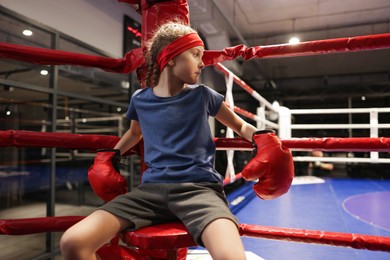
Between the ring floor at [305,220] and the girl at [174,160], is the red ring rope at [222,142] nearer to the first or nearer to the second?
the girl at [174,160]

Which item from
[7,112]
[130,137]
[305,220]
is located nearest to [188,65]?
[130,137]

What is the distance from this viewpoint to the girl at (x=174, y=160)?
79 centimetres

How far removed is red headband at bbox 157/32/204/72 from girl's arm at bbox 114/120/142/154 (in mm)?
291

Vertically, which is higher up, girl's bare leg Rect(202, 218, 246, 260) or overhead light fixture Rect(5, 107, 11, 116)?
overhead light fixture Rect(5, 107, 11, 116)

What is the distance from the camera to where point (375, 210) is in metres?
2.84

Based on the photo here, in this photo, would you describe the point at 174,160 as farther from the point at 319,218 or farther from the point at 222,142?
the point at 319,218

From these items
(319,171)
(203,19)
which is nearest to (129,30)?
(203,19)

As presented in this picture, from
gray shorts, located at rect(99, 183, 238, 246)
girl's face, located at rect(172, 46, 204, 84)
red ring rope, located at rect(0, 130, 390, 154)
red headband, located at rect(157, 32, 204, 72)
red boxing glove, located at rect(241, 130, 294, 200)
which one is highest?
red headband, located at rect(157, 32, 204, 72)

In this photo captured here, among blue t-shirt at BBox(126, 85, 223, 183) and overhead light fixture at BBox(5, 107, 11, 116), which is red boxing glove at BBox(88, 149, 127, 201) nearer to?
blue t-shirt at BBox(126, 85, 223, 183)

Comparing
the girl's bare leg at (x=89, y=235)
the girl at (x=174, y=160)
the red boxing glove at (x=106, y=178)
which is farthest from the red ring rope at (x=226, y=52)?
the girl's bare leg at (x=89, y=235)

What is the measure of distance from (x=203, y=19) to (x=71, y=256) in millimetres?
4329

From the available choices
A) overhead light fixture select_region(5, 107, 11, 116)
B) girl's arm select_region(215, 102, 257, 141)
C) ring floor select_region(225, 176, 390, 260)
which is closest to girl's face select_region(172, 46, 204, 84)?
girl's arm select_region(215, 102, 257, 141)

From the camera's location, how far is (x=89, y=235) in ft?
2.61

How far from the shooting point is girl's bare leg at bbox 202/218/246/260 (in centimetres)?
71
